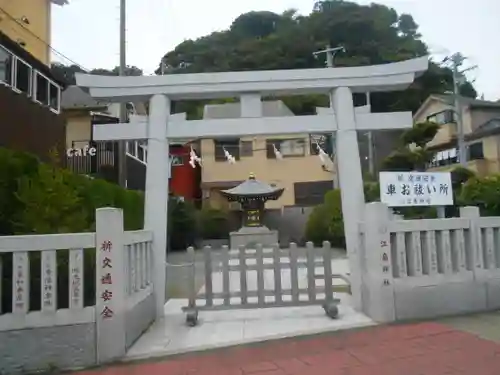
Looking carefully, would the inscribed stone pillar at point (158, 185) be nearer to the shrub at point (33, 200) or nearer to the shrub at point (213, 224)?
the shrub at point (33, 200)

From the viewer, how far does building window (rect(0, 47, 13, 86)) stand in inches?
504

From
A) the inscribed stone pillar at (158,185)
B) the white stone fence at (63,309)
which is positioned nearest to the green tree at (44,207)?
the inscribed stone pillar at (158,185)

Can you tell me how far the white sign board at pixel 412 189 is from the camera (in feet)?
27.9

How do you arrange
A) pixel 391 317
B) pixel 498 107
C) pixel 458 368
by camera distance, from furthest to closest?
pixel 498 107 < pixel 391 317 < pixel 458 368

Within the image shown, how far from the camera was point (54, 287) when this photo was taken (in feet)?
16.6

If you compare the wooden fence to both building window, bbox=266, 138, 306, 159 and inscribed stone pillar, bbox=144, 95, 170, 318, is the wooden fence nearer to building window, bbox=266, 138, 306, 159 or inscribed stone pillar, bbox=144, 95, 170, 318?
inscribed stone pillar, bbox=144, 95, 170, 318

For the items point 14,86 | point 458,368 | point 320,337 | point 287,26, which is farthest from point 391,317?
point 287,26

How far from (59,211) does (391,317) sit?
508cm

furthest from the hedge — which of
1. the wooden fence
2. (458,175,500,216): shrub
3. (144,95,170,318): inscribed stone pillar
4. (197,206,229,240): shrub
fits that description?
(144,95,170,318): inscribed stone pillar

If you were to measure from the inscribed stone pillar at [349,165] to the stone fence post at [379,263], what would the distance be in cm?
87

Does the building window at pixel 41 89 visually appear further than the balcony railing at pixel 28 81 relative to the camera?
Yes

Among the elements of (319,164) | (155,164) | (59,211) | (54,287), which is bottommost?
(54,287)

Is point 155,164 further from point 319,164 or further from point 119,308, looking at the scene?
point 319,164

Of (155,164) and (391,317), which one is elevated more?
(155,164)
